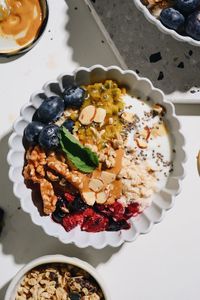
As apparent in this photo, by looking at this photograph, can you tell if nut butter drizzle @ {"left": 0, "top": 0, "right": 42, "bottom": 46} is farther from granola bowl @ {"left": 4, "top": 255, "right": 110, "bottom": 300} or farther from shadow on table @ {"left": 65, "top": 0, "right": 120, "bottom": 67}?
granola bowl @ {"left": 4, "top": 255, "right": 110, "bottom": 300}

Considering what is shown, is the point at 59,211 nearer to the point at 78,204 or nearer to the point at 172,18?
the point at 78,204

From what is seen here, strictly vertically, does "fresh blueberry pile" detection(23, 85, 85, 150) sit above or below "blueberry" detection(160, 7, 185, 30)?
below

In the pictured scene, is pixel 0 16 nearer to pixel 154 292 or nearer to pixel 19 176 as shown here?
pixel 19 176

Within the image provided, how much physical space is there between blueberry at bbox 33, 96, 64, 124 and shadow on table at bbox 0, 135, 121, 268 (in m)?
0.14

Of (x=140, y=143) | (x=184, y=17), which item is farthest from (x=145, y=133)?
(x=184, y=17)

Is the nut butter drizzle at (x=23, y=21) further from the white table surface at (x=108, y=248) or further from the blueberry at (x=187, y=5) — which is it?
the blueberry at (x=187, y=5)

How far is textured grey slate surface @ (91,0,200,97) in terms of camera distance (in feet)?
4.10

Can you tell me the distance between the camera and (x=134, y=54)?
1.25 metres

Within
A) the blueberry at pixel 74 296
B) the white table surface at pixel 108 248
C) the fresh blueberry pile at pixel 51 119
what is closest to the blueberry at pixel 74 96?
the fresh blueberry pile at pixel 51 119

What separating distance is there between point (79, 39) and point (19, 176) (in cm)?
33

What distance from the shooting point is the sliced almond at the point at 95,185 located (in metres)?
1.13

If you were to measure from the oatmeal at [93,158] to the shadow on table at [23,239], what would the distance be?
0.09 metres

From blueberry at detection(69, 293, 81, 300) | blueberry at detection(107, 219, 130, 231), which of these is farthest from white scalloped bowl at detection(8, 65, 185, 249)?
blueberry at detection(69, 293, 81, 300)

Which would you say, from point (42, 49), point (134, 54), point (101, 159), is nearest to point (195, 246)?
point (101, 159)
